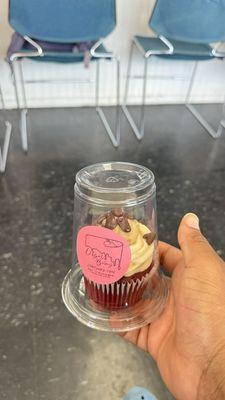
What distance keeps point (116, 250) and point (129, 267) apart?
73 mm

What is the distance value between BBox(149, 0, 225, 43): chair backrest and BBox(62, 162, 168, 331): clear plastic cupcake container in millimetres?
1573

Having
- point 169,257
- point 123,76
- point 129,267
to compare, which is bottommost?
point 123,76

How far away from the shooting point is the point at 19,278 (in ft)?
4.86

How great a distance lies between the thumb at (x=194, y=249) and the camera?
2.67 ft

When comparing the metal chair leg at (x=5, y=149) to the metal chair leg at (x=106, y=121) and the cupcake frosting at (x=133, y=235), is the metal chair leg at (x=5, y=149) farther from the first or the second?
the cupcake frosting at (x=133, y=235)

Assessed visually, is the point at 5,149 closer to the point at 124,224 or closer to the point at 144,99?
the point at 144,99

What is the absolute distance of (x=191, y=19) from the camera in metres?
2.11

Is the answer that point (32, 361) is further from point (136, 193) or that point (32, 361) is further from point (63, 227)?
point (136, 193)

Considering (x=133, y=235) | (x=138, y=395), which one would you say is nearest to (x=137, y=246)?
(x=133, y=235)

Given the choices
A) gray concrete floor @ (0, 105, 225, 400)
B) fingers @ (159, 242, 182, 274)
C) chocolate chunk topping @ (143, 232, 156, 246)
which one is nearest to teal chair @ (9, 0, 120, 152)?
gray concrete floor @ (0, 105, 225, 400)

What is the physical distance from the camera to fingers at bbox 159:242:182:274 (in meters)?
1.03

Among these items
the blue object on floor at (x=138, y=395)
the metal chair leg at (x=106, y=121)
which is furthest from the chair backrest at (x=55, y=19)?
the blue object on floor at (x=138, y=395)

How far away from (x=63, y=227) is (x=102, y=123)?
1.17 meters

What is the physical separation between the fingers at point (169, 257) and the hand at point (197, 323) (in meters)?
0.12
